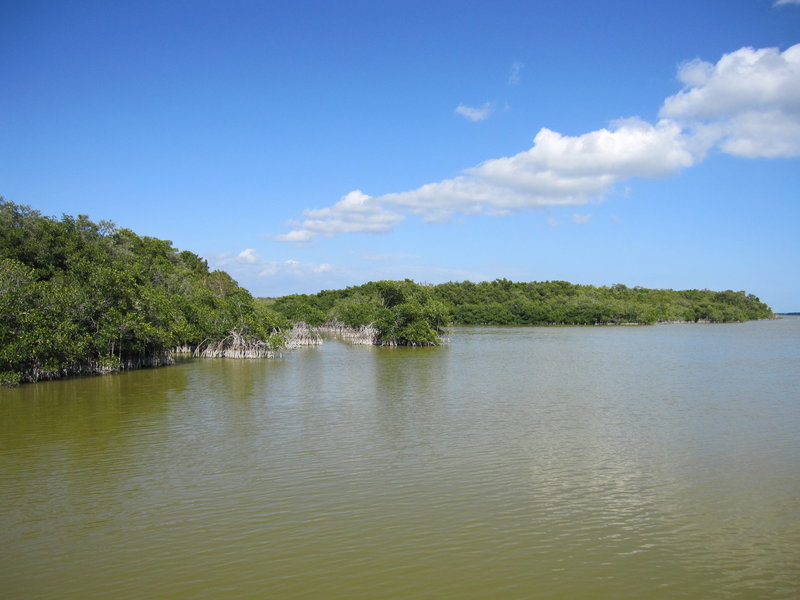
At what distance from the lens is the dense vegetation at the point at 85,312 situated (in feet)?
54.1

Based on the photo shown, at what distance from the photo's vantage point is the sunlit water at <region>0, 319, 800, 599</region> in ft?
17.7

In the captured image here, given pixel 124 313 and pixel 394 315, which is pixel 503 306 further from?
pixel 124 313

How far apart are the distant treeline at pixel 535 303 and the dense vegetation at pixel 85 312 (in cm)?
1183

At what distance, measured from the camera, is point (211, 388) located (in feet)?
56.3

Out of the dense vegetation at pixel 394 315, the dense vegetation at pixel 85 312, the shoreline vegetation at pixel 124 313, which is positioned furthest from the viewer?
the dense vegetation at pixel 394 315

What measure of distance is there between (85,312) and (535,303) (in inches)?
2557

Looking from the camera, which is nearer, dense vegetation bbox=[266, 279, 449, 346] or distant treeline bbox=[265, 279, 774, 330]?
dense vegetation bbox=[266, 279, 449, 346]

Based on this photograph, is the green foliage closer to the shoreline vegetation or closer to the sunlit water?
the shoreline vegetation

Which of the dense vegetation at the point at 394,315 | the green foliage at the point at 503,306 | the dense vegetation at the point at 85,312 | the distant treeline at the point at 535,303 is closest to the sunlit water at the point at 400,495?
the dense vegetation at the point at 85,312

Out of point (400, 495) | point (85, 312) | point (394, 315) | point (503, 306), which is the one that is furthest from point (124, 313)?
point (503, 306)

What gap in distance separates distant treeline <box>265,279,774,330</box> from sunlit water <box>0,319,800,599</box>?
2521cm

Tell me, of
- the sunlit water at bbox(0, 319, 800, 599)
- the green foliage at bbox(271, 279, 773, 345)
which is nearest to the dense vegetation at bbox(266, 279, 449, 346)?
the green foliage at bbox(271, 279, 773, 345)

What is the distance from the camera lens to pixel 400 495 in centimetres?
757

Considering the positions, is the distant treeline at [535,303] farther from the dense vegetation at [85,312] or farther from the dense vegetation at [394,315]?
the dense vegetation at [85,312]
